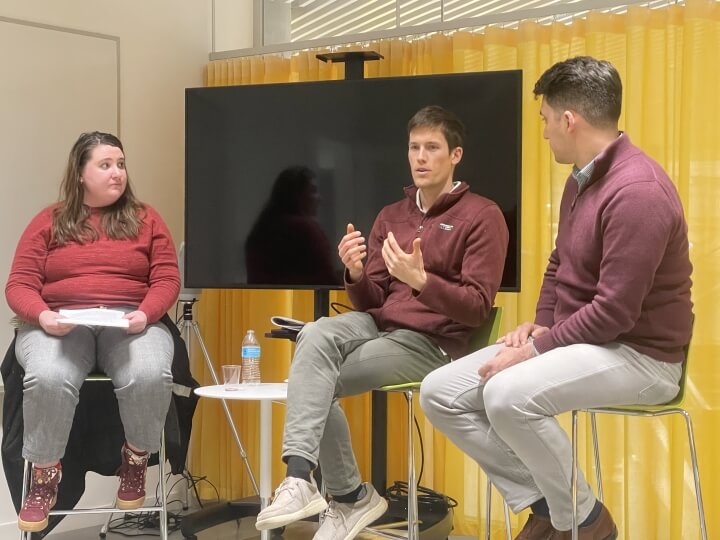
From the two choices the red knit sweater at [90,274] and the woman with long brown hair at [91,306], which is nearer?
the woman with long brown hair at [91,306]

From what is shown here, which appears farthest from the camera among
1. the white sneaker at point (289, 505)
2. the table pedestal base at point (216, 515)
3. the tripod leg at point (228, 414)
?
the tripod leg at point (228, 414)

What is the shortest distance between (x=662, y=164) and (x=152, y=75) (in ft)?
7.43

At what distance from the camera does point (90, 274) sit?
3.38 m

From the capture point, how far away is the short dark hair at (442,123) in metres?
3.14

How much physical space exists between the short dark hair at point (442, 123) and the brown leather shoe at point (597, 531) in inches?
49.8

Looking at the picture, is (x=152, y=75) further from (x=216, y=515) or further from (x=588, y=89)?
(x=588, y=89)

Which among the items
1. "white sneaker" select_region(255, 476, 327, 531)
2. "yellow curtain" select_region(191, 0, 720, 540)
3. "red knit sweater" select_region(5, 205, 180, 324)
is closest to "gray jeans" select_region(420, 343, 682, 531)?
"white sneaker" select_region(255, 476, 327, 531)

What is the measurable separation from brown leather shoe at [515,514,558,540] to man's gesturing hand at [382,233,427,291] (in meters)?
0.71

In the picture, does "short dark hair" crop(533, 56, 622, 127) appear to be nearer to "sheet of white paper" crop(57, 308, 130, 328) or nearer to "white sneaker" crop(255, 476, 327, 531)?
"white sneaker" crop(255, 476, 327, 531)

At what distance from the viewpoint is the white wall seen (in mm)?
4145

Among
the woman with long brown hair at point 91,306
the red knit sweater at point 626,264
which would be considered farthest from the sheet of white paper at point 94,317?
the red knit sweater at point 626,264

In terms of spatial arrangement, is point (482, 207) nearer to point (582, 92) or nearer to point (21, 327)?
point (582, 92)

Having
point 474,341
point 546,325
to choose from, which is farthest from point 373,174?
point 546,325

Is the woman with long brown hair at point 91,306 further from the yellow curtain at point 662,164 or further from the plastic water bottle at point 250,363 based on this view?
the yellow curtain at point 662,164
